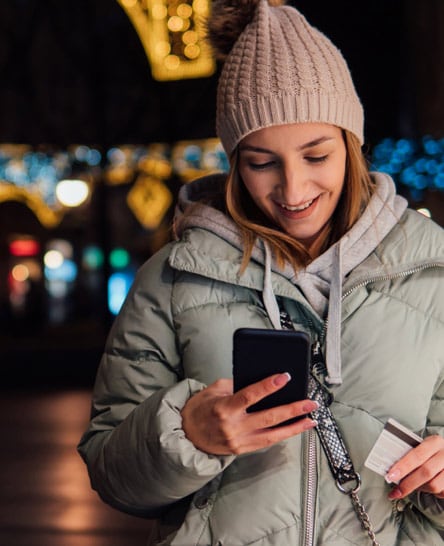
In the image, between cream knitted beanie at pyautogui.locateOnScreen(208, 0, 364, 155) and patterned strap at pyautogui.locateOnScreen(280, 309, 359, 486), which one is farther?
cream knitted beanie at pyautogui.locateOnScreen(208, 0, 364, 155)

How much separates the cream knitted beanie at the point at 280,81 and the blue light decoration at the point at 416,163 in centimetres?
746

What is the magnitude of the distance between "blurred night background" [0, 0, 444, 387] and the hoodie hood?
1077cm

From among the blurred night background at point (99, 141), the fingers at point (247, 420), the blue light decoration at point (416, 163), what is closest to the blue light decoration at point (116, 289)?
the blurred night background at point (99, 141)

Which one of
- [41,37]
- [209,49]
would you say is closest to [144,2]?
[41,37]

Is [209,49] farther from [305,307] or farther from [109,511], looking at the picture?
[109,511]

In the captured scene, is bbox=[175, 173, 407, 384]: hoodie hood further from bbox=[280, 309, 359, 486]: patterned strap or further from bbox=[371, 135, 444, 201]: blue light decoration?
bbox=[371, 135, 444, 201]: blue light decoration

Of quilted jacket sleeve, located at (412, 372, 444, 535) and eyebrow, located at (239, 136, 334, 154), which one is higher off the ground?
eyebrow, located at (239, 136, 334, 154)

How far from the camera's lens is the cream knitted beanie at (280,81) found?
1.83 meters

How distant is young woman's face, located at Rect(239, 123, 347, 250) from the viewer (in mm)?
1812

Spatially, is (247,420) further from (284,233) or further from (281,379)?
(284,233)

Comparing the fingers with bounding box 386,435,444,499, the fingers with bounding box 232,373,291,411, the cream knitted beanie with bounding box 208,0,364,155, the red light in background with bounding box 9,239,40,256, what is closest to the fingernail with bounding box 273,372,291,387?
the fingers with bounding box 232,373,291,411

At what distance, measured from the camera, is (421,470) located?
1677 mm

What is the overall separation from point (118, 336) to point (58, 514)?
185 inches

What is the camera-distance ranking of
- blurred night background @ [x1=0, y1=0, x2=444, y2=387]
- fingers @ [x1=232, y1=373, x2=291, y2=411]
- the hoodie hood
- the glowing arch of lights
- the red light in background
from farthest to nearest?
the red light in background, the glowing arch of lights, blurred night background @ [x1=0, y1=0, x2=444, y2=387], the hoodie hood, fingers @ [x1=232, y1=373, x2=291, y2=411]
